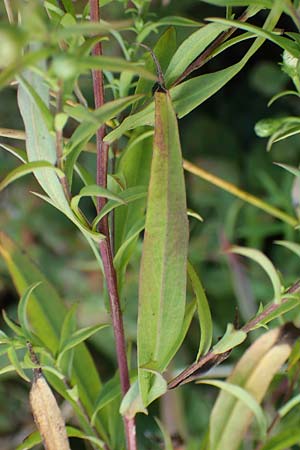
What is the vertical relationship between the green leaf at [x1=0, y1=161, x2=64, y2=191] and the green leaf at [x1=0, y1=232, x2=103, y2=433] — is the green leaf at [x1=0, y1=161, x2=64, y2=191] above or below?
above

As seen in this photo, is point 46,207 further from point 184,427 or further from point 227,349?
point 227,349

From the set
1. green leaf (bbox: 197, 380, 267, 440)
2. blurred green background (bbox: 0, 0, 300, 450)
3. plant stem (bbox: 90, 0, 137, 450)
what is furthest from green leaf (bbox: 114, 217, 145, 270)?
blurred green background (bbox: 0, 0, 300, 450)

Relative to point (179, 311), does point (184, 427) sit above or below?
below

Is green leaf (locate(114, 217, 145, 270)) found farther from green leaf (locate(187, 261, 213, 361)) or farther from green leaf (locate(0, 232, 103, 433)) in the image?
green leaf (locate(0, 232, 103, 433))

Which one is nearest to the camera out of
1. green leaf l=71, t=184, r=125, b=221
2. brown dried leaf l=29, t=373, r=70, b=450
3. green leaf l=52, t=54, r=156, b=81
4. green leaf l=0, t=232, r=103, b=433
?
green leaf l=52, t=54, r=156, b=81

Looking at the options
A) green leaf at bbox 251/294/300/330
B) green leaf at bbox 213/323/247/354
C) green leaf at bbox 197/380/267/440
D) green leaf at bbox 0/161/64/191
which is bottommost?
green leaf at bbox 197/380/267/440

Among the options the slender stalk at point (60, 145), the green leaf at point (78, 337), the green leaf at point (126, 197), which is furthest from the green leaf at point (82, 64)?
the green leaf at point (78, 337)

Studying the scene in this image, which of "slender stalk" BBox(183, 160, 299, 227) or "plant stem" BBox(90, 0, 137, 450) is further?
"slender stalk" BBox(183, 160, 299, 227)

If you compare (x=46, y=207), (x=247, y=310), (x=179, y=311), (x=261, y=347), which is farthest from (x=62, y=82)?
(x=46, y=207)
